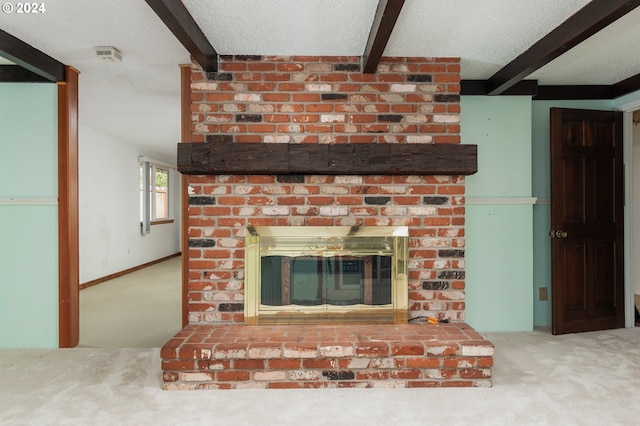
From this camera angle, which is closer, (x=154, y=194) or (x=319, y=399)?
(x=319, y=399)

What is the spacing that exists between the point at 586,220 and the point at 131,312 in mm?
4415

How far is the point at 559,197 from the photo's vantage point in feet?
10.4

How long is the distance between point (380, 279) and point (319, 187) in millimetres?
766

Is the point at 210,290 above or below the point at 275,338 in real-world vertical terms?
above

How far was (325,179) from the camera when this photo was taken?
2613 mm

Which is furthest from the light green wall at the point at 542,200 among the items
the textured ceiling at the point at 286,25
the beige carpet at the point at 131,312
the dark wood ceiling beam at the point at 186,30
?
the beige carpet at the point at 131,312

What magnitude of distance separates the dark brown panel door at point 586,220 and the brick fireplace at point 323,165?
44.1 inches

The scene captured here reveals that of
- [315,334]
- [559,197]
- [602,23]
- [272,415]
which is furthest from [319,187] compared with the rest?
[559,197]

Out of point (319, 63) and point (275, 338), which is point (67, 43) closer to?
point (319, 63)

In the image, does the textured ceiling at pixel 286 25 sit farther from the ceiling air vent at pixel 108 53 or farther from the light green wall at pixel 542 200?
the light green wall at pixel 542 200

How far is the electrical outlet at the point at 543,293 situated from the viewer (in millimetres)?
3365

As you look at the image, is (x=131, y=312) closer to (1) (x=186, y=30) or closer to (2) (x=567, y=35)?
(1) (x=186, y=30)

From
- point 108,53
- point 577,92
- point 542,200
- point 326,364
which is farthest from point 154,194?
point 577,92

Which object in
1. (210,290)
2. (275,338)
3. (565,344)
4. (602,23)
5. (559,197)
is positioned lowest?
(565,344)
